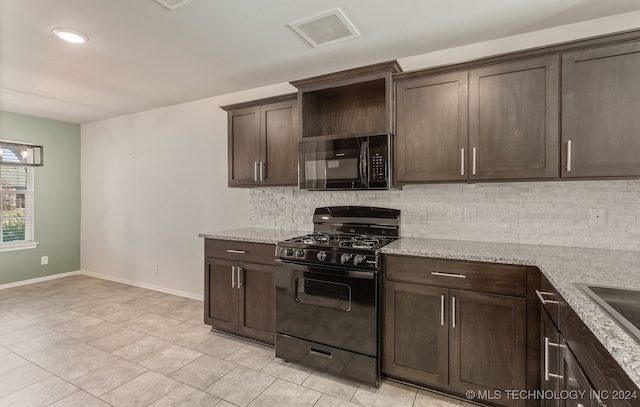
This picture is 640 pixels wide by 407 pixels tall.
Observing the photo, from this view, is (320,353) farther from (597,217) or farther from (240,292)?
(597,217)

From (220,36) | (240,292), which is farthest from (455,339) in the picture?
(220,36)

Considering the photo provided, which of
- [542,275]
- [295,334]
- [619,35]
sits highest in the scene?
[619,35]

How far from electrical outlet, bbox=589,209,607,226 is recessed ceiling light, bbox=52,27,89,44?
394 centimetres

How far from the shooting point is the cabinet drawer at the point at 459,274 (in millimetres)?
1862

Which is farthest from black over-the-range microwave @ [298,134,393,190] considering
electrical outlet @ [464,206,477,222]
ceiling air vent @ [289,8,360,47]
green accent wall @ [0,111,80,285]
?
green accent wall @ [0,111,80,285]

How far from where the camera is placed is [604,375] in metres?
0.93

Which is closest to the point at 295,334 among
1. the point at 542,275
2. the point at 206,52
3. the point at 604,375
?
the point at 542,275

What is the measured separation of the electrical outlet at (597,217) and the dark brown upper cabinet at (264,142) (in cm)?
→ 226

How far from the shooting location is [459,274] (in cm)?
200

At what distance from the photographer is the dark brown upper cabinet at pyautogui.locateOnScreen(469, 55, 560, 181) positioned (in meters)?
2.02

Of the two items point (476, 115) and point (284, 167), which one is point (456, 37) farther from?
point (284, 167)

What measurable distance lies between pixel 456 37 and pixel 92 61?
318cm

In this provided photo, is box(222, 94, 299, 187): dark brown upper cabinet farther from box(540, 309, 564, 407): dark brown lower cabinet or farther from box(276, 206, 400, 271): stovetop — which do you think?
box(540, 309, 564, 407): dark brown lower cabinet

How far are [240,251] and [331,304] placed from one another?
1017 millimetres
